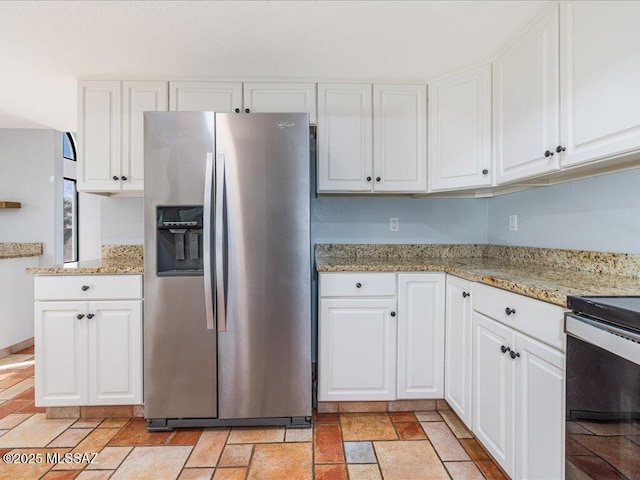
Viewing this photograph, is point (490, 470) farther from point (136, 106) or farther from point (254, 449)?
point (136, 106)

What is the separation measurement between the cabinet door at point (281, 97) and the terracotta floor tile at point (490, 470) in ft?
7.01

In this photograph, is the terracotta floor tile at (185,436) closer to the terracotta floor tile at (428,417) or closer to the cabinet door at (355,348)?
the cabinet door at (355,348)

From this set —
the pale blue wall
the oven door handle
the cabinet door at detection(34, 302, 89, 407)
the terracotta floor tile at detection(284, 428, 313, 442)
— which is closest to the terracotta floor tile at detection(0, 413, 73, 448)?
the cabinet door at detection(34, 302, 89, 407)

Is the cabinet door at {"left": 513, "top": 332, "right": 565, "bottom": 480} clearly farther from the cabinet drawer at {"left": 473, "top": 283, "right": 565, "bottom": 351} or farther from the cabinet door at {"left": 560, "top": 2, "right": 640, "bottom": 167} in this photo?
the cabinet door at {"left": 560, "top": 2, "right": 640, "bottom": 167}

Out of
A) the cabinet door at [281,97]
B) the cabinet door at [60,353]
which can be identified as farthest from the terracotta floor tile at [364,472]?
the cabinet door at [281,97]

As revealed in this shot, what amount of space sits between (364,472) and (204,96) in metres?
2.35

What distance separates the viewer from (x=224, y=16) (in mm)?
1721

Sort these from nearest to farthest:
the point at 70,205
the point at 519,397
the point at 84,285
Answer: the point at 519,397 < the point at 84,285 < the point at 70,205

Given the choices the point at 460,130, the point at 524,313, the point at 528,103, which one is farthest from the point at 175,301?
the point at 528,103

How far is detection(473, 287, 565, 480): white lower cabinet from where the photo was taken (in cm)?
122

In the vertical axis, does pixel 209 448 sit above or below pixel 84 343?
below

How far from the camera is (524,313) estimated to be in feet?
4.50

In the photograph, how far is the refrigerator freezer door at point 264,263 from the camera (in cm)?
196

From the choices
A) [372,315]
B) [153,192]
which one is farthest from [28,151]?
[372,315]
